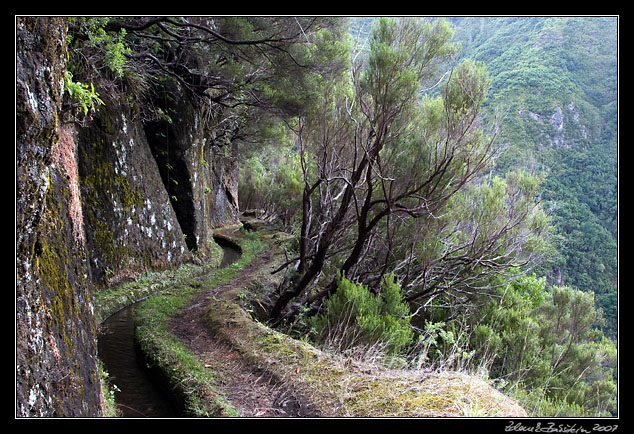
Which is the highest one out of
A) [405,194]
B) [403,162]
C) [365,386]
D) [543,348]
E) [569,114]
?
[569,114]


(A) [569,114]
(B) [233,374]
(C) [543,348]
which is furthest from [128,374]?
(A) [569,114]

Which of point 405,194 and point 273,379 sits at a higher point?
point 405,194

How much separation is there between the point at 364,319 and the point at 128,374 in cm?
316

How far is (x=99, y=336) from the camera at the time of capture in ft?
19.8

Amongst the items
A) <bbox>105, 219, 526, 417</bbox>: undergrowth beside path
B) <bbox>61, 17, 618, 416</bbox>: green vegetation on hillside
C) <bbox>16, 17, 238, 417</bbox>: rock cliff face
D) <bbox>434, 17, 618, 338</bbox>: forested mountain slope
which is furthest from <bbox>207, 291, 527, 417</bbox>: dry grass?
<bbox>434, 17, 618, 338</bbox>: forested mountain slope

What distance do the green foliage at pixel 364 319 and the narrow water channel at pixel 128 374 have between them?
2364 millimetres

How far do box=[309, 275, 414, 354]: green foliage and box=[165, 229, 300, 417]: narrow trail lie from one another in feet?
4.51

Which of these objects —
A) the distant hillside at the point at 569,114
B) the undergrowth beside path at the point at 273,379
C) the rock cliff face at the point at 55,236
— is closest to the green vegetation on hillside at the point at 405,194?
the undergrowth beside path at the point at 273,379

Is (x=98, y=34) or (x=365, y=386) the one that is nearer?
(x=365, y=386)

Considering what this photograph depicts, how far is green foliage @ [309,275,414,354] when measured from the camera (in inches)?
222

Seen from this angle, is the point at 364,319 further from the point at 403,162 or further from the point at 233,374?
the point at 403,162

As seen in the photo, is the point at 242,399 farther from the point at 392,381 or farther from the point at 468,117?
the point at 468,117

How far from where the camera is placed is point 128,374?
504 centimetres

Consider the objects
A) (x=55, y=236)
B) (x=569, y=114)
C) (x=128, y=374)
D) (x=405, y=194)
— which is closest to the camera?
(x=55, y=236)
